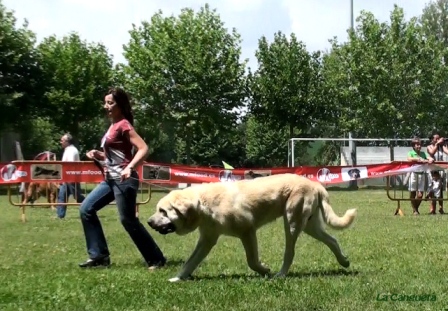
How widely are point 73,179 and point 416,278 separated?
9.67 metres

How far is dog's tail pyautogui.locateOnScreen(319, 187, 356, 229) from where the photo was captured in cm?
660

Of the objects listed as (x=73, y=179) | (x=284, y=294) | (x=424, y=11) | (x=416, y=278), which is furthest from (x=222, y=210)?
(x=424, y=11)

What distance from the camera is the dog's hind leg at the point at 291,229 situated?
20.8 ft

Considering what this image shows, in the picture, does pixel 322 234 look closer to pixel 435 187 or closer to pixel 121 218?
pixel 121 218

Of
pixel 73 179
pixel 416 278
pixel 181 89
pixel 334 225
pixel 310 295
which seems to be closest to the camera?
pixel 310 295

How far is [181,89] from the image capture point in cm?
3881

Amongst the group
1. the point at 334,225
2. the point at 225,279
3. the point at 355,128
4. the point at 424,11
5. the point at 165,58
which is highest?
the point at 424,11

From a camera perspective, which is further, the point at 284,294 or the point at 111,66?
the point at 111,66

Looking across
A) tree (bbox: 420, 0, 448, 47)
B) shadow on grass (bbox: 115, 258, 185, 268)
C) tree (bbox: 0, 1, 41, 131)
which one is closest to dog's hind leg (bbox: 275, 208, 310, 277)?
shadow on grass (bbox: 115, 258, 185, 268)

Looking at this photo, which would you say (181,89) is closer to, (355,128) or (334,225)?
(355,128)

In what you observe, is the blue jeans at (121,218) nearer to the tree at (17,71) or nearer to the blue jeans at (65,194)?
the blue jeans at (65,194)

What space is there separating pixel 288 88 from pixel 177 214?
3505 cm

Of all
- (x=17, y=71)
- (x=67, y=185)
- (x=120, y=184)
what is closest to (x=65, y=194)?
(x=67, y=185)

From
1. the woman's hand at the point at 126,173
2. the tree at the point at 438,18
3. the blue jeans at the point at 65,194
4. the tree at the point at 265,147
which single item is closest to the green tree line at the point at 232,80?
the tree at the point at 438,18
